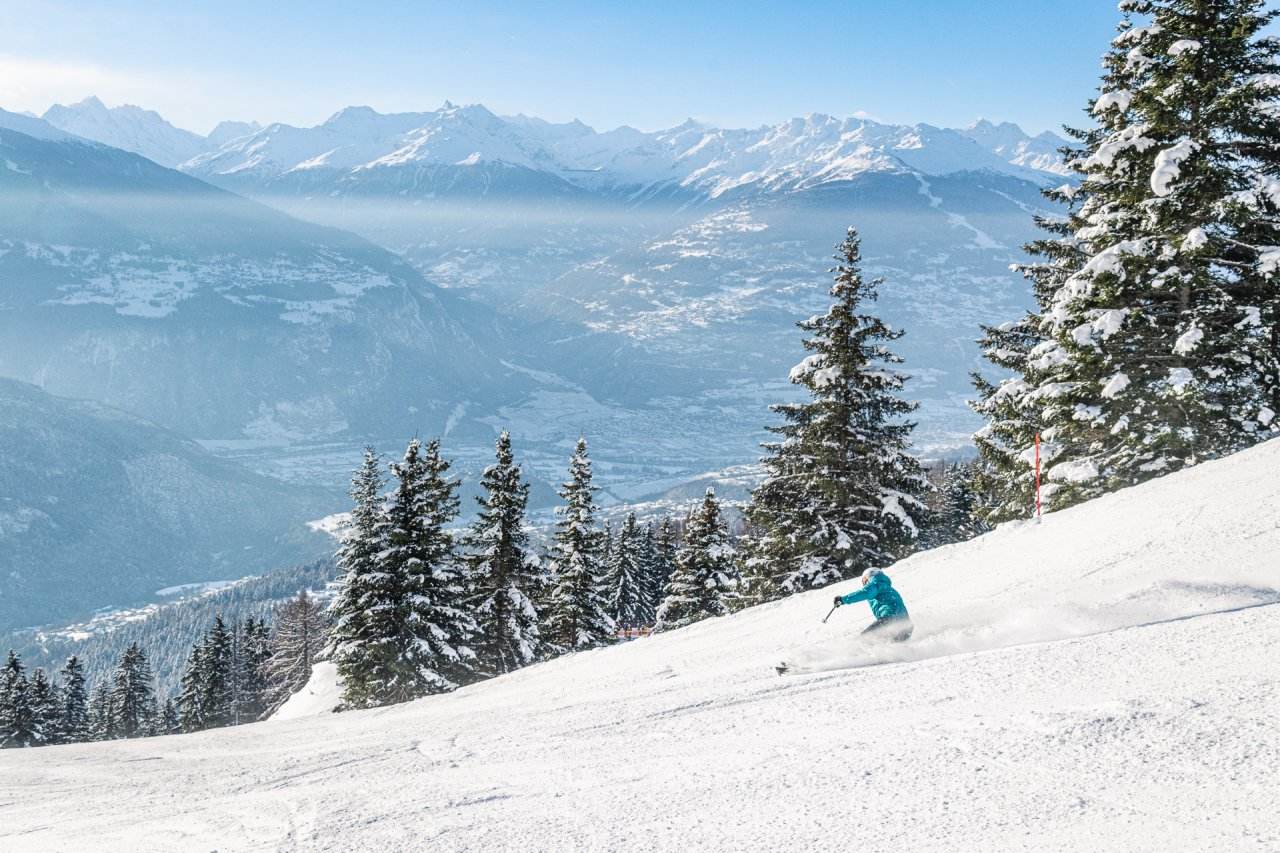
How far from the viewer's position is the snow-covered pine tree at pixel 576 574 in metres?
33.3

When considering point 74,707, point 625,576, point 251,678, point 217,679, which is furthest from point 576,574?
point 251,678

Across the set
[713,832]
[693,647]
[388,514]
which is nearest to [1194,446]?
[693,647]

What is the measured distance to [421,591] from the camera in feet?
93.0

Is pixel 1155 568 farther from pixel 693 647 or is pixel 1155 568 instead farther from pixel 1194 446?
pixel 1194 446

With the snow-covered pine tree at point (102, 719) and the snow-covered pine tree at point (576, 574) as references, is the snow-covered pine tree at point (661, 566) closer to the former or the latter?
the snow-covered pine tree at point (576, 574)

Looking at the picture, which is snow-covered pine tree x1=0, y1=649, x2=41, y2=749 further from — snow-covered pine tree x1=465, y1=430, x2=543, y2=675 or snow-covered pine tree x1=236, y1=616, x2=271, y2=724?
snow-covered pine tree x1=465, y1=430, x2=543, y2=675

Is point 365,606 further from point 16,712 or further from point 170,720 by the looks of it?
point 170,720

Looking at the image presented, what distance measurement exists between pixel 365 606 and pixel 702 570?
49.6 feet

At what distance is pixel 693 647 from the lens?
→ 492 inches

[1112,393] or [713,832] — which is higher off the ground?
[1112,393]

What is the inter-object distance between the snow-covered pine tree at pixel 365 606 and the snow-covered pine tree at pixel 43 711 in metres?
33.5

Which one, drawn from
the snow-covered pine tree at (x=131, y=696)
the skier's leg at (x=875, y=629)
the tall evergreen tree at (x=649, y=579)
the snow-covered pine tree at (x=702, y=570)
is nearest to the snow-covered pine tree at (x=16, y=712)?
the snow-covered pine tree at (x=131, y=696)

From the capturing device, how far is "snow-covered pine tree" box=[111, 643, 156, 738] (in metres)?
61.0

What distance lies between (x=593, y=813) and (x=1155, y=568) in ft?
25.9
